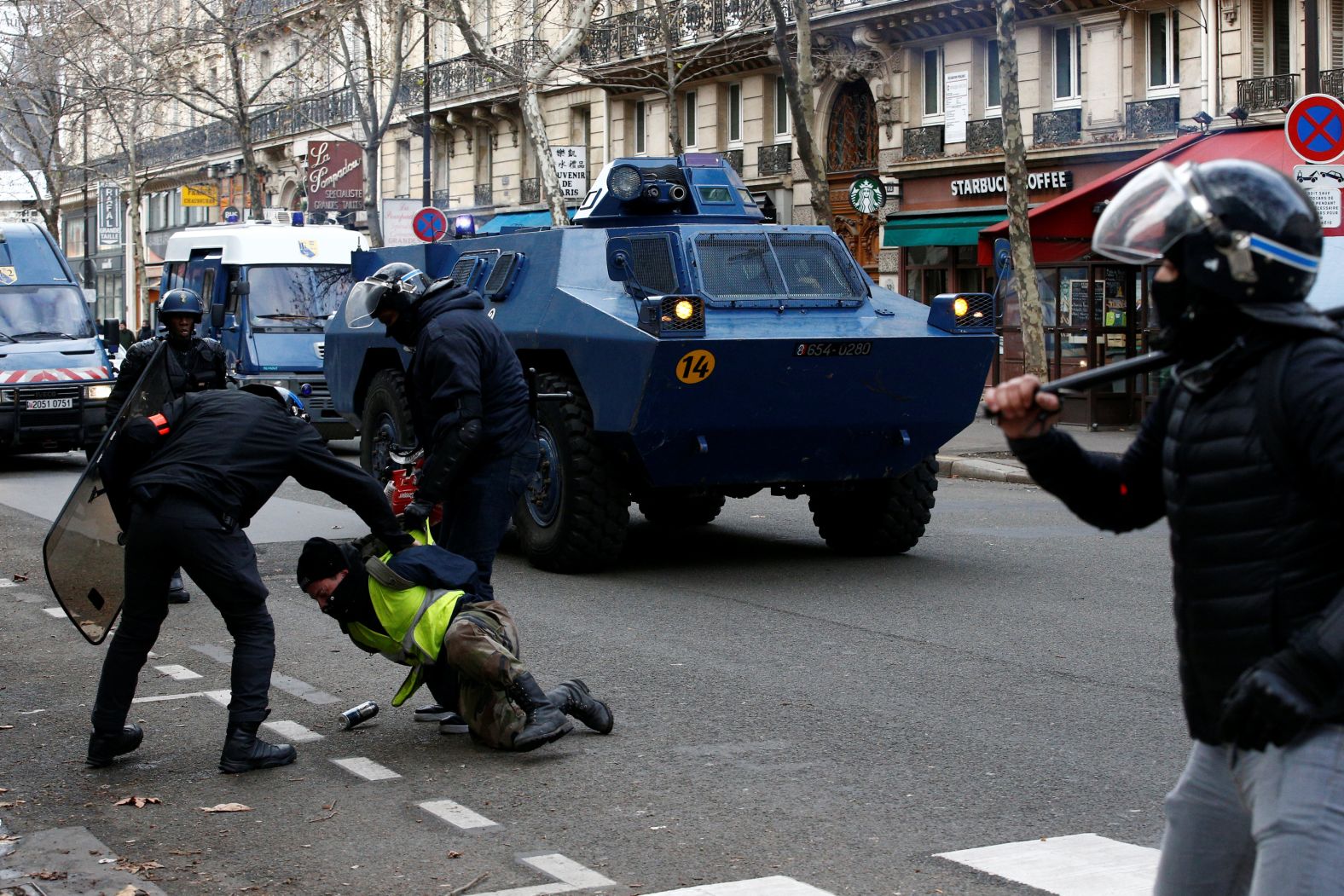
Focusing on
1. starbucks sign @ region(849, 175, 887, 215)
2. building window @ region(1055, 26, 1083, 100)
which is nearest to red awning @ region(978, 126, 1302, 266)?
building window @ region(1055, 26, 1083, 100)

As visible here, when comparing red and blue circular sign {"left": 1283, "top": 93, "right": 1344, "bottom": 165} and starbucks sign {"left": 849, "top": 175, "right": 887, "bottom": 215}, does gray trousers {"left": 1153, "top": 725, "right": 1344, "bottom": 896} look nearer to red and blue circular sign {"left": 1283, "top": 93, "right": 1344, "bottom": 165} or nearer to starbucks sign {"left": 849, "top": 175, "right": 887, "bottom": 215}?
red and blue circular sign {"left": 1283, "top": 93, "right": 1344, "bottom": 165}

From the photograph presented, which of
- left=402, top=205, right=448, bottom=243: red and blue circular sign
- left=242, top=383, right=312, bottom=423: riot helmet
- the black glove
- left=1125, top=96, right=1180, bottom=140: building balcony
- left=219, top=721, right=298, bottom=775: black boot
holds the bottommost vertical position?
left=219, top=721, right=298, bottom=775: black boot

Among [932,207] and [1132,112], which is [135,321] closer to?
[932,207]

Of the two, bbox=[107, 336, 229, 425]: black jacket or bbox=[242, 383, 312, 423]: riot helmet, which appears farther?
bbox=[107, 336, 229, 425]: black jacket

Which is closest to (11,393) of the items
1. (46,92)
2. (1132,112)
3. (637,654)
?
(637,654)

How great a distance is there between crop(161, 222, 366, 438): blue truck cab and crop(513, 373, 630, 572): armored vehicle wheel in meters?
10.1

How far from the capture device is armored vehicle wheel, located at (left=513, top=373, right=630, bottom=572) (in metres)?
10.9

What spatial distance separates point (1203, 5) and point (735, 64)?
11480 millimetres

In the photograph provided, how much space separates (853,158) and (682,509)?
66.7 feet

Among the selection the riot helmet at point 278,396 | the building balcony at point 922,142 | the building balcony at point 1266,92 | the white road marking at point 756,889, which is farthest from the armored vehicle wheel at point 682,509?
the building balcony at point 922,142

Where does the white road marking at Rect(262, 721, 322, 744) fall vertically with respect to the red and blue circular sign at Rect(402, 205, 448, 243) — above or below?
below

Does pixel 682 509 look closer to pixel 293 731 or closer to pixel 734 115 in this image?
pixel 293 731

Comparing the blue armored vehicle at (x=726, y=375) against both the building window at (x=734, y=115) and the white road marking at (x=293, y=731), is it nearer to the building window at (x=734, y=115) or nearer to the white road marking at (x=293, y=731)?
the white road marking at (x=293, y=731)

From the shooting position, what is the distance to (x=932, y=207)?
30312mm
